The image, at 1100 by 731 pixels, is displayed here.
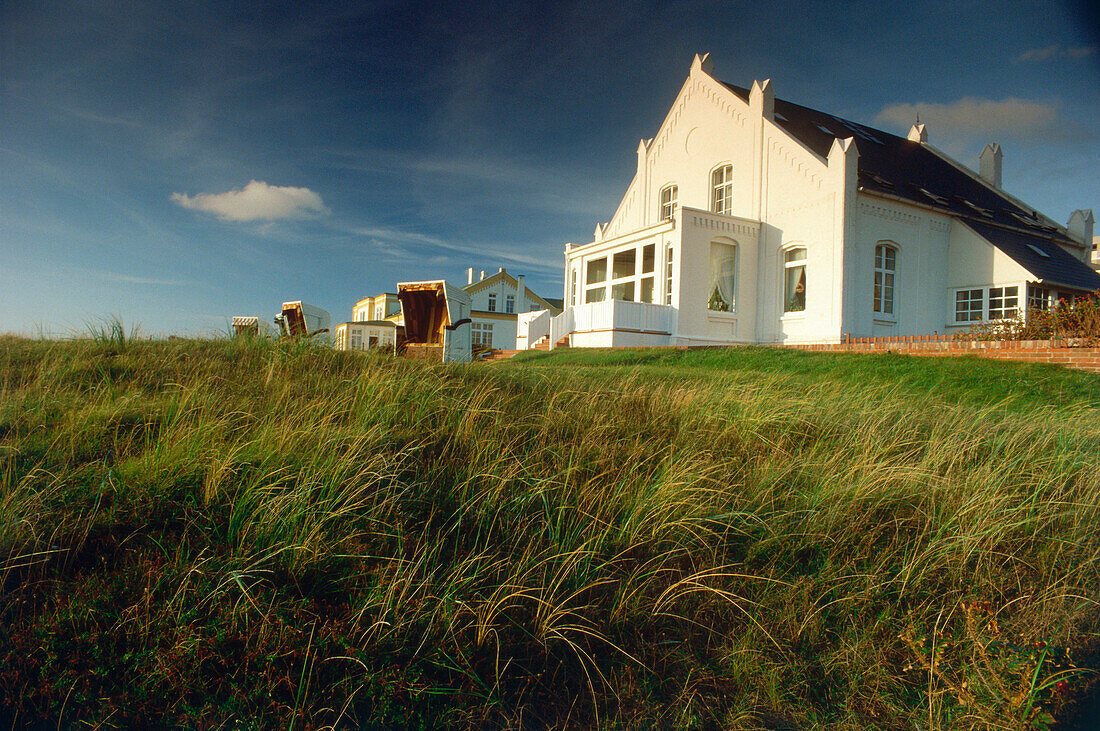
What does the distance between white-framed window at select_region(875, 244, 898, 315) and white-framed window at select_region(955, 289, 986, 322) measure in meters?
2.28

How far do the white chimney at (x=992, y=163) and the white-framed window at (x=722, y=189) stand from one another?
46.1 feet

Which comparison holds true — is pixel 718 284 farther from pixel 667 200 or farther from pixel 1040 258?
pixel 1040 258

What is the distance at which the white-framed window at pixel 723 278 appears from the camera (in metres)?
16.1

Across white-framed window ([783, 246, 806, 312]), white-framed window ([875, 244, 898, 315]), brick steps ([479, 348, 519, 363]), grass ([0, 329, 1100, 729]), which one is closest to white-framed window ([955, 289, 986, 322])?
white-framed window ([875, 244, 898, 315])

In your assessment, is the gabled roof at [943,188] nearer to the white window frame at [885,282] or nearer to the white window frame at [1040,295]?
the white window frame at [1040,295]

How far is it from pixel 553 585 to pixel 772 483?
164cm

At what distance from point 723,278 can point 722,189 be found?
3308 millimetres

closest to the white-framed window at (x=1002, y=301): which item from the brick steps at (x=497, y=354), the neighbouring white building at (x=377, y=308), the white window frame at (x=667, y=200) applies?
the white window frame at (x=667, y=200)

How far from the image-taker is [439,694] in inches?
77.4

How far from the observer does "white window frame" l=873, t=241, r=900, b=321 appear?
15.4m

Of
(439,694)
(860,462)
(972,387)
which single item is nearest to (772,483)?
(860,462)

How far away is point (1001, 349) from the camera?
9.24m

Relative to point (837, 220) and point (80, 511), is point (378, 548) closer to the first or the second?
point (80, 511)

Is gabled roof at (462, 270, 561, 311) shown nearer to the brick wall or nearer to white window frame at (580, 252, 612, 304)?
white window frame at (580, 252, 612, 304)
